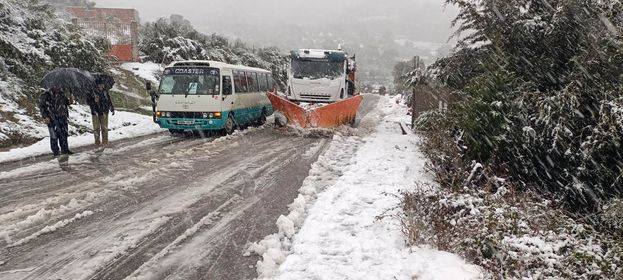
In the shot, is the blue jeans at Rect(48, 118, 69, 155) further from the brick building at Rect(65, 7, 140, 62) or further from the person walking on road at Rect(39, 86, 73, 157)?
the brick building at Rect(65, 7, 140, 62)

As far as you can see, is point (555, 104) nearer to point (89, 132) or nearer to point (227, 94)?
point (227, 94)

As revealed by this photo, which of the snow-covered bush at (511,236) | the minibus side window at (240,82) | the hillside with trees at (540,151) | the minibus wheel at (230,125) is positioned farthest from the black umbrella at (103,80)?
the snow-covered bush at (511,236)

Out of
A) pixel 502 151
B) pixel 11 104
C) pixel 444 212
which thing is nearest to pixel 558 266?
pixel 444 212

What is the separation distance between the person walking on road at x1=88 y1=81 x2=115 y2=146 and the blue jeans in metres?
1.46

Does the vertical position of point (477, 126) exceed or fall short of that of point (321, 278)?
it exceeds it

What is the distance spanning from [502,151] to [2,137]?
12317mm

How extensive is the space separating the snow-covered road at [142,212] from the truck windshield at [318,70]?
6.65 m

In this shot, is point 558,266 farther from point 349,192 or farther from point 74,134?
point 74,134

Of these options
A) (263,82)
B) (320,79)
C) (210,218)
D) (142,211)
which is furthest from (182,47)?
(210,218)

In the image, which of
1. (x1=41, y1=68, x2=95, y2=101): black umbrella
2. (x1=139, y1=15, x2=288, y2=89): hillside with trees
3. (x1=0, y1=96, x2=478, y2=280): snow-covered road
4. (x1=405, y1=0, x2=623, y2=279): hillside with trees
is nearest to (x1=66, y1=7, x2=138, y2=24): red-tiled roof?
(x1=139, y1=15, x2=288, y2=89): hillside with trees

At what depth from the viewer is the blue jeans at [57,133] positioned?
34.5 feet

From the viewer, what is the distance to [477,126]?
25.9ft

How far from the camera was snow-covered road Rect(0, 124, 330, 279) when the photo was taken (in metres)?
4.69

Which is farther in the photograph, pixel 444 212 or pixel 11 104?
pixel 11 104
